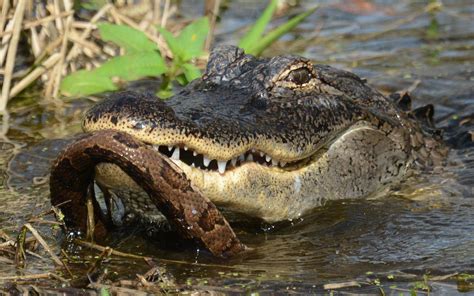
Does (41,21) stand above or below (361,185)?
above

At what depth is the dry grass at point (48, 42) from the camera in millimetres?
7129

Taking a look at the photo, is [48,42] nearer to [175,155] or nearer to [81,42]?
[81,42]

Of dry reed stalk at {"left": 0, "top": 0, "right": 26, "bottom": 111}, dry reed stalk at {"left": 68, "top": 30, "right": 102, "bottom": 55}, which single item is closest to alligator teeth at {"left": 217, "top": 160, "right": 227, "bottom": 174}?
dry reed stalk at {"left": 0, "top": 0, "right": 26, "bottom": 111}

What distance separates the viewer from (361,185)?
5.75 m

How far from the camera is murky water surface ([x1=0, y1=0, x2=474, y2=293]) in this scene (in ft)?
14.9

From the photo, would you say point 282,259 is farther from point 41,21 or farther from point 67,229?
point 41,21

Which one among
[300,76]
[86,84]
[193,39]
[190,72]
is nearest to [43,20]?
[86,84]

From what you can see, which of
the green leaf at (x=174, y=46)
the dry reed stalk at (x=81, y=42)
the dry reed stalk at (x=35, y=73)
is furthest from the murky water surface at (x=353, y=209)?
the green leaf at (x=174, y=46)

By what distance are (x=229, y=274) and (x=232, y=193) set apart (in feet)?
1.34

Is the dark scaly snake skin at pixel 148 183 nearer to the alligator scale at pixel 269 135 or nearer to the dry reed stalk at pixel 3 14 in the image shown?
the alligator scale at pixel 269 135

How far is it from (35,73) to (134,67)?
3.51 ft

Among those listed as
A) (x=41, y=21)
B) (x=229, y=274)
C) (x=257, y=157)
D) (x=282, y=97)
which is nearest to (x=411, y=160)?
(x=282, y=97)

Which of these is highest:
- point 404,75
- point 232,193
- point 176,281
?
point 404,75

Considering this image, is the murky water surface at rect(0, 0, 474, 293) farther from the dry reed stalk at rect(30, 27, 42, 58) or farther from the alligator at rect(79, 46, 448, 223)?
the dry reed stalk at rect(30, 27, 42, 58)
